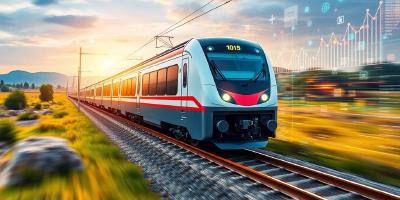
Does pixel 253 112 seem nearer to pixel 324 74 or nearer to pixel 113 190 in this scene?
pixel 113 190

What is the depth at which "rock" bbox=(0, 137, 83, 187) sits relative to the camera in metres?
8.23

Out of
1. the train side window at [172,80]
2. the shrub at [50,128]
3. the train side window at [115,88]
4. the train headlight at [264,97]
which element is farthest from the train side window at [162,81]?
the train side window at [115,88]

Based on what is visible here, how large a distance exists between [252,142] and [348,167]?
2.73m

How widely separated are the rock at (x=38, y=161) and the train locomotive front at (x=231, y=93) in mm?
3667

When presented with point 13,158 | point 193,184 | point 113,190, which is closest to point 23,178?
point 13,158

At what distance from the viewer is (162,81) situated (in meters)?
14.9

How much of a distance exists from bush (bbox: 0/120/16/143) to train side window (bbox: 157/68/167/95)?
36.5 feet

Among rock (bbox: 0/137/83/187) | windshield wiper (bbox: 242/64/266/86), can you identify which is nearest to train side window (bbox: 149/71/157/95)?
windshield wiper (bbox: 242/64/266/86)

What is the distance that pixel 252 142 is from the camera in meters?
11.3

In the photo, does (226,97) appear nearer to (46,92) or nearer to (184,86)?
(184,86)

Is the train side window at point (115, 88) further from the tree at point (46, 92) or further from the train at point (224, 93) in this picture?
the tree at point (46, 92)

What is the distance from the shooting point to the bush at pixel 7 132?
2130cm

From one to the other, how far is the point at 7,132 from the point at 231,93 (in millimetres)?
16037

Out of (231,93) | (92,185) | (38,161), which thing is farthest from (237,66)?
(38,161)
